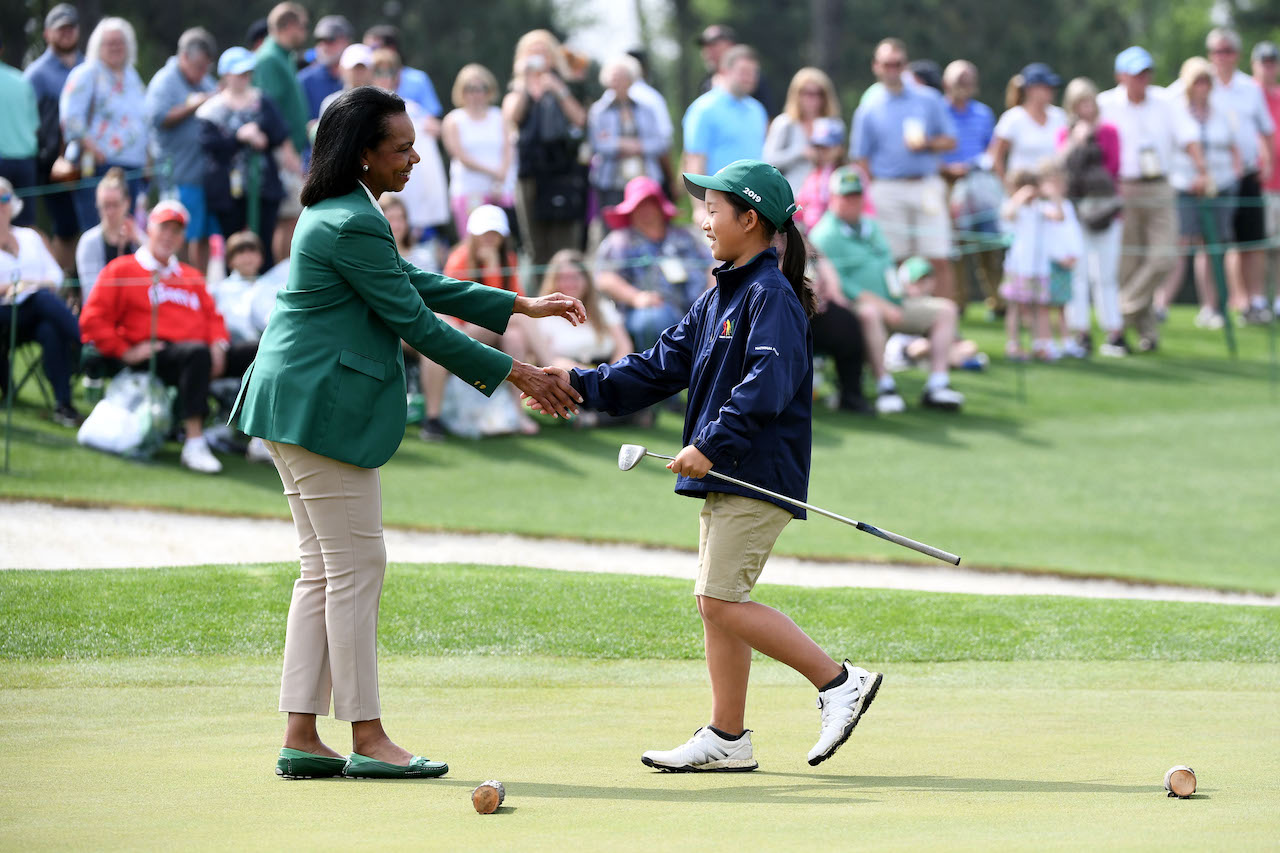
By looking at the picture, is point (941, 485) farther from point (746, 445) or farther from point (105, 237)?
point (746, 445)

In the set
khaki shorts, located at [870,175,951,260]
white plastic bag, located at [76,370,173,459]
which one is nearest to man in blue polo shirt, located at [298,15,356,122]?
white plastic bag, located at [76,370,173,459]

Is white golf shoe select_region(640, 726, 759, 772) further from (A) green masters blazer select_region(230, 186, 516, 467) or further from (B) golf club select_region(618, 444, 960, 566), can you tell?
(A) green masters blazer select_region(230, 186, 516, 467)

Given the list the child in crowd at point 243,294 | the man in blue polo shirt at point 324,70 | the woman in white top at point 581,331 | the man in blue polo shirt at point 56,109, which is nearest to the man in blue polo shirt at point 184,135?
the man in blue polo shirt at point 56,109

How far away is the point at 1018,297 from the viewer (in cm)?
1623

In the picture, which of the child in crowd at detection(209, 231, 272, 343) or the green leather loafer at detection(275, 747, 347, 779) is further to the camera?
the child in crowd at detection(209, 231, 272, 343)

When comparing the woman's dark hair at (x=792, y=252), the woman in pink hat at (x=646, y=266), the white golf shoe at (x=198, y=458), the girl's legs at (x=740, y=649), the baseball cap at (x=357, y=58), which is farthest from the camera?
the woman in pink hat at (x=646, y=266)

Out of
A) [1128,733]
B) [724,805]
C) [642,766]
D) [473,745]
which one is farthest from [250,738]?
[1128,733]

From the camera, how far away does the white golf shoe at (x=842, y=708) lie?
5328 mm

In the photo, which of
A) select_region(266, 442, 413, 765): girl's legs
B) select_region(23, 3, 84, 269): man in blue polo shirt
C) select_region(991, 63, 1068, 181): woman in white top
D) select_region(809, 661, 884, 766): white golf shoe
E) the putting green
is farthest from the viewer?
select_region(991, 63, 1068, 181): woman in white top

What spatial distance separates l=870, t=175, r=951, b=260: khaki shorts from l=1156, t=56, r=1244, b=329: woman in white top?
2824 millimetres

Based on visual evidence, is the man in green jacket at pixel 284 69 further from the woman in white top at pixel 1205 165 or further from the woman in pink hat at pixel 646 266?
the woman in white top at pixel 1205 165

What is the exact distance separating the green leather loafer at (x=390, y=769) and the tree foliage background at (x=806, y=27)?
2074 cm

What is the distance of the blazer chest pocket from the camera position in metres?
5.14

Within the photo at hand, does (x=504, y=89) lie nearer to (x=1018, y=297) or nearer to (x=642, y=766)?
(x=1018, y=297)
